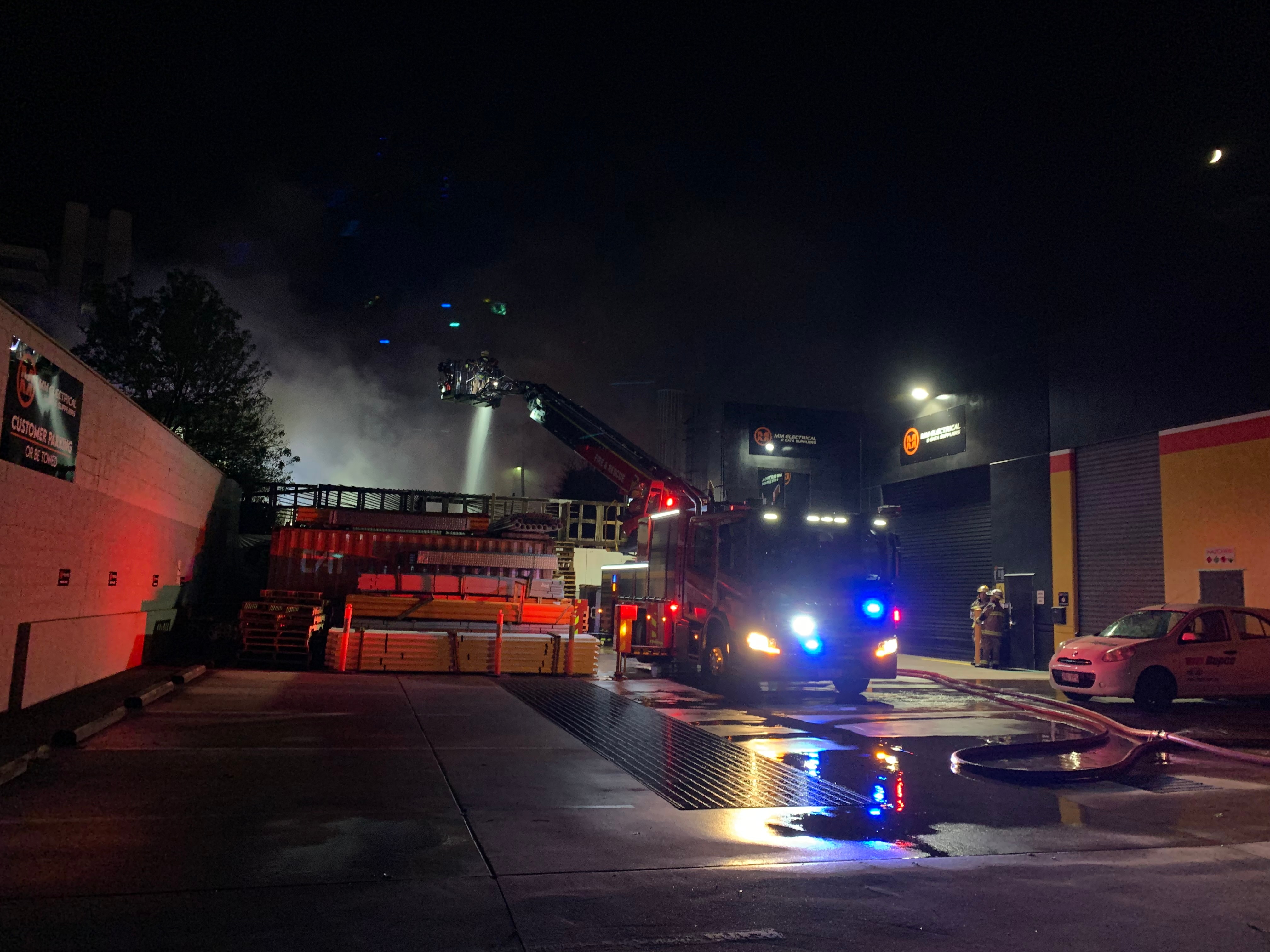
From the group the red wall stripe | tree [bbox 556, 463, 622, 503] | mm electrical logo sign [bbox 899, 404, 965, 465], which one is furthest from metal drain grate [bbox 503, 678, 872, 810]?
tree [bbox 556, 463, 622, 503]

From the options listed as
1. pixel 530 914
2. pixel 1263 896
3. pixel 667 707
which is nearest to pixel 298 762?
pixel 530 914

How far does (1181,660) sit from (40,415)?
54.0 feet

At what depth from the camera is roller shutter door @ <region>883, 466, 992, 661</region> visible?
23656 millimetres

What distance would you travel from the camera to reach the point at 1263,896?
512 centimetres

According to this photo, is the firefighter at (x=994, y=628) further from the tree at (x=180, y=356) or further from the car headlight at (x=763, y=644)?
the tree at (x=180, y=356)

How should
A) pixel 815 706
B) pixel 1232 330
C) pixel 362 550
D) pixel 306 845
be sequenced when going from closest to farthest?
1. pixel 306 845
2. pixel 815 706
3. pixel 1232 330
4. pixel 362 550

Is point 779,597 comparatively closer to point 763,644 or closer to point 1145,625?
point 763,644

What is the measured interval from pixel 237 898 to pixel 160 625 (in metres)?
15.0

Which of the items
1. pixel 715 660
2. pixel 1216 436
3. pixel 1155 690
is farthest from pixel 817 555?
pixel 1216 436

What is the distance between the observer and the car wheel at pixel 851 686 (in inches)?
579

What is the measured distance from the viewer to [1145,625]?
14.8 metres

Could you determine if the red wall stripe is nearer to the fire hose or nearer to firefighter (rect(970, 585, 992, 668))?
firefighter (rect(970, 585, 992, 668))

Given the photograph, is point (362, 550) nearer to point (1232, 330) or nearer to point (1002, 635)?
point (1002, 635)

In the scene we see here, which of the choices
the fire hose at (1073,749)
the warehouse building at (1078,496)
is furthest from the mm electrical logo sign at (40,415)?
the warehouse building at (1078,496)
